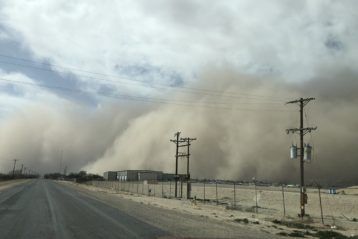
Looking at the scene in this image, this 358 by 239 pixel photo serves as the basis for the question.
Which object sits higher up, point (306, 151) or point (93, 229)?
point (306, 151)

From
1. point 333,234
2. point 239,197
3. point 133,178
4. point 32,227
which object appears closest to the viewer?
point 32,227

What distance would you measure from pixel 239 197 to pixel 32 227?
5557cm

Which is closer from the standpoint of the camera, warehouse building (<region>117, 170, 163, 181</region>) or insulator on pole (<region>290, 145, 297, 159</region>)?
insulator on pole (<region>290, 145, 297, 159</region>)

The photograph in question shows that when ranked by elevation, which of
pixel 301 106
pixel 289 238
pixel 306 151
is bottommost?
pixel 289 238

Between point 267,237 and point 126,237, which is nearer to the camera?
point 126,237

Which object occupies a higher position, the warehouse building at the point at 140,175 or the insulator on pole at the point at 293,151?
the warehouse building at the point at 140,175

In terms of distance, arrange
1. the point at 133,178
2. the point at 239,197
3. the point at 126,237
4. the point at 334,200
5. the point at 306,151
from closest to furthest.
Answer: the point at 126,237 < the point at 306,151 < the point at 334,200 < the point at 239,197 < the point at 133,178

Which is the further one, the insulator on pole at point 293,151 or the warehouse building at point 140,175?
the warehouse building at point 140,175

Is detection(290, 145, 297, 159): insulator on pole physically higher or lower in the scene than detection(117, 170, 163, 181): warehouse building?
lower

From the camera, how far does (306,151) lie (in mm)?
40656

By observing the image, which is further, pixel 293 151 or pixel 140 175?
pixel 140 175

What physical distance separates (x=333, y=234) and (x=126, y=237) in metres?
10.8

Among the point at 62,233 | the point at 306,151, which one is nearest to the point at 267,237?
the point at 62,233

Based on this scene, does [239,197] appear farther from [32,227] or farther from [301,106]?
[32,227]
